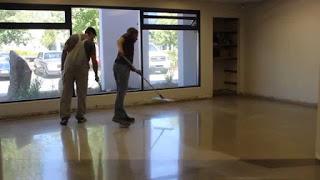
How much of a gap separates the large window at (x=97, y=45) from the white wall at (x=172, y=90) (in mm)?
122

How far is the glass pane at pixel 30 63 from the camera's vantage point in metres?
6.90

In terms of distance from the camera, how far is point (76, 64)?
606 centimetres

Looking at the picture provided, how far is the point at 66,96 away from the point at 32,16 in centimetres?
174

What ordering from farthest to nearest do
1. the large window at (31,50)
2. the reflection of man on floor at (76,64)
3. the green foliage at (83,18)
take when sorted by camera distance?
the green foliage at (83,18) → the large window at (31,50) → the reflection of man on floor at (76,64)

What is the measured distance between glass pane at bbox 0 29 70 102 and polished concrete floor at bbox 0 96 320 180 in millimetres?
699

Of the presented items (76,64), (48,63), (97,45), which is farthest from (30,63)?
(76,64)

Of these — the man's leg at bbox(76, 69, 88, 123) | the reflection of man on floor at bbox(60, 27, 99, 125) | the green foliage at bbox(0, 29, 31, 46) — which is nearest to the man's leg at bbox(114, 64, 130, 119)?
the reflection of man on floor at bbox(60, 27, 99, 125)

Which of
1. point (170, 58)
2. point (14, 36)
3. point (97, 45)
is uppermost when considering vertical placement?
point (14, 36)

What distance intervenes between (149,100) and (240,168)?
4407 millimetres

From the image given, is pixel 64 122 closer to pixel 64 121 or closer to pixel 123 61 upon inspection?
pixel 64 121

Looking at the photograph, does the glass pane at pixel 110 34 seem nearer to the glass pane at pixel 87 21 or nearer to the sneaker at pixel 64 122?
the glass pane at pixel 87 21

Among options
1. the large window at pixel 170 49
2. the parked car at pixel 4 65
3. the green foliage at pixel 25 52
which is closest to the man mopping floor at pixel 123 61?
the green foliage at pixel 25 52

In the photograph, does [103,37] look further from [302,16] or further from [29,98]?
[302,16]

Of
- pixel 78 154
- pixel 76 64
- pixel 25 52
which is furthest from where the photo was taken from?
pixel 25 52
